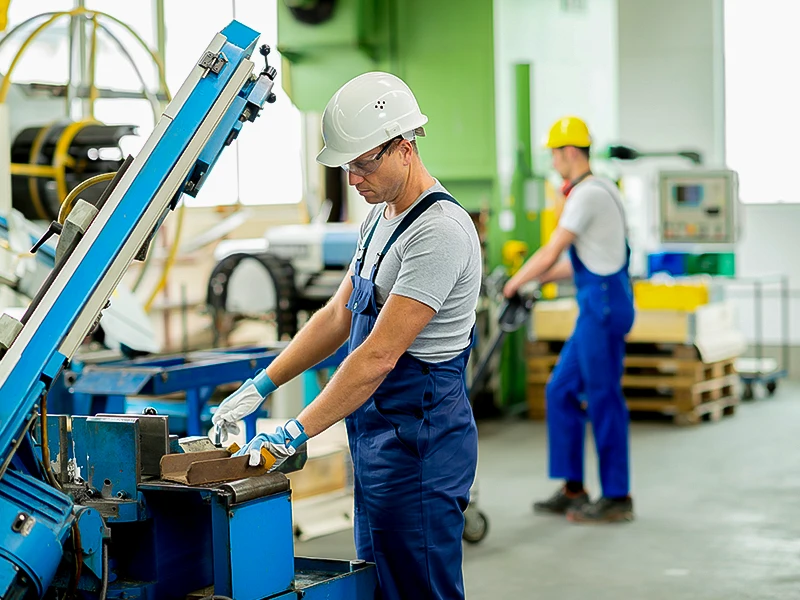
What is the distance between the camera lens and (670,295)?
8.45 m

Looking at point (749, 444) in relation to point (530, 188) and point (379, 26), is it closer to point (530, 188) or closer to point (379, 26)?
point (530, 188)

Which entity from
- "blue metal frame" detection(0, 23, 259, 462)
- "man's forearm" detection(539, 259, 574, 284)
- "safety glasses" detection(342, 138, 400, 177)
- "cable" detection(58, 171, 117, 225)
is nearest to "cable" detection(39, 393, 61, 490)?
"blue metal frame" detection(0, 23, 259, 462)

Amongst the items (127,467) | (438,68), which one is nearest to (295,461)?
(127,467)

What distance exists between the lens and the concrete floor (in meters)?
4.75

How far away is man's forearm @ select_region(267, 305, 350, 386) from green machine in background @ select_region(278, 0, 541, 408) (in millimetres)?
5511

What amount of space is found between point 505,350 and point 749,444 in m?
2.09

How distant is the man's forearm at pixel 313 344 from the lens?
318 centimetres

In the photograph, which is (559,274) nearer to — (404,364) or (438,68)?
(438,68)

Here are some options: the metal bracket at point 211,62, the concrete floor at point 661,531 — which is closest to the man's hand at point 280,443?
the metal bracket at point 211,62

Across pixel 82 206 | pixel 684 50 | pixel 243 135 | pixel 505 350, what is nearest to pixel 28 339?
pixel 82 206

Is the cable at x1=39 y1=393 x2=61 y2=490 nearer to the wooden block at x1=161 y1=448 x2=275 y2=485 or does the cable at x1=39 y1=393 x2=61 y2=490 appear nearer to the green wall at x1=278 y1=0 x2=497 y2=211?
the wooden block at x1=161 y1=448 x2=275 y2=485

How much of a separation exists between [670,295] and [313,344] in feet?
18.7

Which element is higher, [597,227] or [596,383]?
[597,227]

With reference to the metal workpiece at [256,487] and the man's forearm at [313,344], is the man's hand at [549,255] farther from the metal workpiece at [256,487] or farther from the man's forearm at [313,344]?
the metal workpiece at [256,487]
